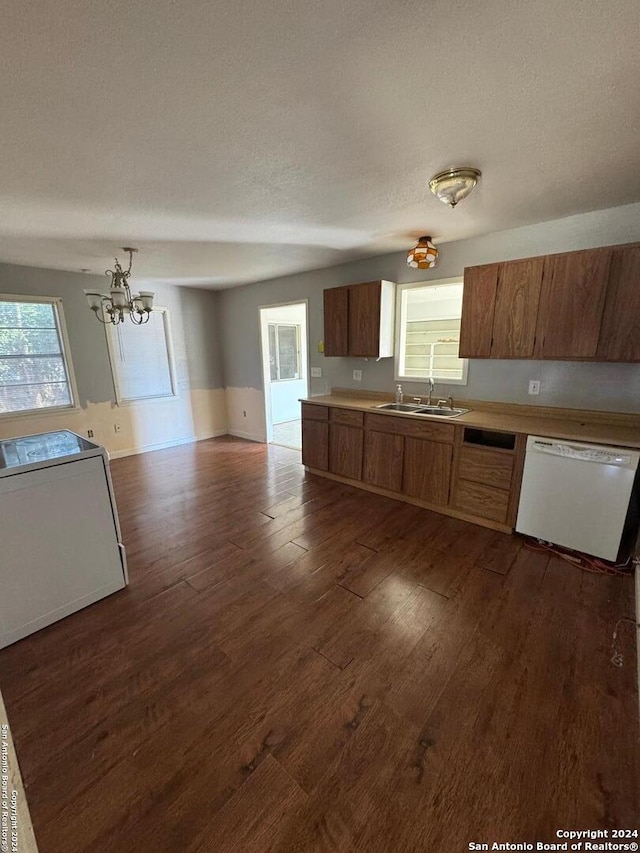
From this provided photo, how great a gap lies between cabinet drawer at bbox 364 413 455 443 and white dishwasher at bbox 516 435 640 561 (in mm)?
635

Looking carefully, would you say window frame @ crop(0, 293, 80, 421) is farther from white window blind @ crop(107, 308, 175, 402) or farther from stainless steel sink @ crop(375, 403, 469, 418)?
stainless steel sink @ crop(375, 403, 469, 418)

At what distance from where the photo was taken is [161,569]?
7.88ft

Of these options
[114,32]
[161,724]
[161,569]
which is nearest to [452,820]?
[161,724]

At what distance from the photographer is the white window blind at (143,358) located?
15.4 ft

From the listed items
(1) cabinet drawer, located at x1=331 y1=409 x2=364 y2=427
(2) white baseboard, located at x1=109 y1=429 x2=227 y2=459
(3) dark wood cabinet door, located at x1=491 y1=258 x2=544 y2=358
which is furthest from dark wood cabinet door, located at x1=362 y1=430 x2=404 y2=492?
(2) white baseboard, located at x1=109 y1=429 x2=227 y2=459

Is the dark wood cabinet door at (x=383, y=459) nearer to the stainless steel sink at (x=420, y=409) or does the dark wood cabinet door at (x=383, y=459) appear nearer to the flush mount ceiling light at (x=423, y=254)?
the stainless steel sink at (x=420, y=409)

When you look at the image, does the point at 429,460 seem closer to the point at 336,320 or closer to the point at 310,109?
the point at 336,320

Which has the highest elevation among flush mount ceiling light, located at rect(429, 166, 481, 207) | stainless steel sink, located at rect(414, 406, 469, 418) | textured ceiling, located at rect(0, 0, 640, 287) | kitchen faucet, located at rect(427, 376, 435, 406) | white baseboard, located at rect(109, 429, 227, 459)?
textured ceiling, located at rect(0, 0, 640, 287)

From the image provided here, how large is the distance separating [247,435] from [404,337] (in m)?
3.27

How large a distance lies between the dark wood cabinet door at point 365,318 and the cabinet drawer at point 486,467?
1420 mm

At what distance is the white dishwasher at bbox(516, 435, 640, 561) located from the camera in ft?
7.22

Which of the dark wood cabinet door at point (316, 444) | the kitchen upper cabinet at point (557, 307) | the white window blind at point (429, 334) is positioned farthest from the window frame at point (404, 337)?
the dark wood cabinet door at point (316, 444)

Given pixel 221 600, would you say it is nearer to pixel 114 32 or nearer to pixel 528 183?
pixel 114 32

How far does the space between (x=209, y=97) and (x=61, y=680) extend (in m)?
2.59
